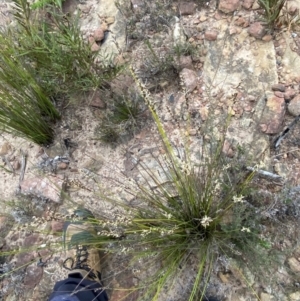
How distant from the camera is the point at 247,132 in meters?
2.39

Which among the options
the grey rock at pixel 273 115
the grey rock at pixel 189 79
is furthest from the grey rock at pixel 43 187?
the grey rock at pixel 273 115

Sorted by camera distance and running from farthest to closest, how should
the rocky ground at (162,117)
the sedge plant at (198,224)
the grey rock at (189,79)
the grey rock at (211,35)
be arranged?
1. the grey rock at (211,35)
2. the grey rock at (189,79)
3. the rocky ground at (162,117)
4. the sedge plant at (198,224)

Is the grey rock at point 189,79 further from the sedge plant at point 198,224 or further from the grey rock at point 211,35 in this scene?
the sedge plant at point 198,224

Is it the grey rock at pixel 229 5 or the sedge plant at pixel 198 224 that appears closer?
the sedge plant at pixel 198 224

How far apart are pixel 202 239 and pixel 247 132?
773 millimetres

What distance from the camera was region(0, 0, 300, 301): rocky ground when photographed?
2.35 meters

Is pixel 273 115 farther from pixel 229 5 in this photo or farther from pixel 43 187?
pixel 43 187

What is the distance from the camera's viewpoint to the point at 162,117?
2.57 metres

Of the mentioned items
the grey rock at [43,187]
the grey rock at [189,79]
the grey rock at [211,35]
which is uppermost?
the grey rock at [211,35]

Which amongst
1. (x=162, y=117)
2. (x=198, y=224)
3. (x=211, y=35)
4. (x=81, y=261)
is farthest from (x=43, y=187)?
(x=211, y=35)

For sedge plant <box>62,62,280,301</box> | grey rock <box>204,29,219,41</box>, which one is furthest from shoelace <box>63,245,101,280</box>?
grey rock <box>204,29,219,41</box>

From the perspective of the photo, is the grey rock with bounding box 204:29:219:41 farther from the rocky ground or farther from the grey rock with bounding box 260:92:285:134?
the grey rock with bounding box 260:92:285:134

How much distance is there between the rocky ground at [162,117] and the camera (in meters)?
2.35

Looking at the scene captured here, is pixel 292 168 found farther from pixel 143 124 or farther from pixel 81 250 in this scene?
pixel 81 250
